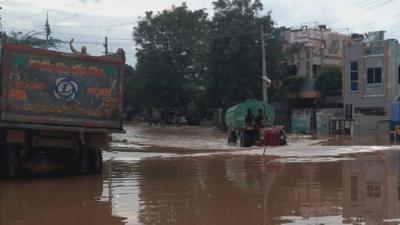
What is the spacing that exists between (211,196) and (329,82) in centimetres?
4728

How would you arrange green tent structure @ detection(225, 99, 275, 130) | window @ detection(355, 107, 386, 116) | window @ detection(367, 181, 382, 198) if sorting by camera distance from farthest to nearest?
window @ detection(355, 107, 386, 116)
green tent structure @ detection(225, 99, 275, 130)
window @ detection(367, 181, 382, 198)

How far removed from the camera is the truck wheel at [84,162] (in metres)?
15.4

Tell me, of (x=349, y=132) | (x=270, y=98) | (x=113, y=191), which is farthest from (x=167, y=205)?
(x=270, y=98)

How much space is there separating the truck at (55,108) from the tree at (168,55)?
5683 centimetres

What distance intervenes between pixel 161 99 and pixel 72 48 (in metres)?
59.5

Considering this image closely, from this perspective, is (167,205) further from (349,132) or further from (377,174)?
(349,132)

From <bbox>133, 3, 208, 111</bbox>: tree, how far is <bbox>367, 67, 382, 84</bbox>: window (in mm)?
26002

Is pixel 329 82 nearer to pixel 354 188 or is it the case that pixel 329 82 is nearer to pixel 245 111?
pixel 245 111

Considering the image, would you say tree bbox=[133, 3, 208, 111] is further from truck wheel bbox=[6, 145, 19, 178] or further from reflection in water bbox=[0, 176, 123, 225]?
reflection in water bbox=[0, 176, 123, 225]

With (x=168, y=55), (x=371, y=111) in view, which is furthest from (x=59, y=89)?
(x=168, y=55)

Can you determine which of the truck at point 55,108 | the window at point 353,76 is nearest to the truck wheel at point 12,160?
the truck at point 55,108

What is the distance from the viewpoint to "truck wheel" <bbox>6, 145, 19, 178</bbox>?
14164 mm

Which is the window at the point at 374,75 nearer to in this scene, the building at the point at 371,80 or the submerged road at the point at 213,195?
the building at the point at 371,80

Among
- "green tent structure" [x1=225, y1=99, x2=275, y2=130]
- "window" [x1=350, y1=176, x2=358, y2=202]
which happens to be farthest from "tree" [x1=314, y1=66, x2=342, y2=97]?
"window" [x1=350, y1=176, x2=358, y2=202]
